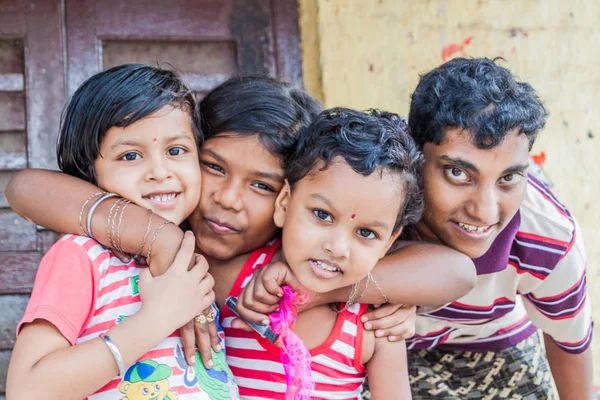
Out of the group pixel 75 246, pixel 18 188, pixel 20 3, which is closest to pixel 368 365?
pixel 75 246

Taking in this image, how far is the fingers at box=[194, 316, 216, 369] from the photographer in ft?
6.30

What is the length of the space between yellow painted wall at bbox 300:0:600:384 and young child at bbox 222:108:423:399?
1.32 m

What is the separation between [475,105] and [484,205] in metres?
0.32

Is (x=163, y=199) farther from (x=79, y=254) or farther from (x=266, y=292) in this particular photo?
(x=266, y=292)

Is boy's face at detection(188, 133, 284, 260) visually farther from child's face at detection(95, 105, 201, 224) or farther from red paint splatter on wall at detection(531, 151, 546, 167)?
red paint splatter on wall at detection(531, 151, 546, 167)

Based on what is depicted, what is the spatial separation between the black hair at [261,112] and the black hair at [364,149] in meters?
0.07

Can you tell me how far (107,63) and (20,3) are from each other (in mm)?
443

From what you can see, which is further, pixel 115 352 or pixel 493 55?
pixel 493 55

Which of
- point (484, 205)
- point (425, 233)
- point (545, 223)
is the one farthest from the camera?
point (545, 223)

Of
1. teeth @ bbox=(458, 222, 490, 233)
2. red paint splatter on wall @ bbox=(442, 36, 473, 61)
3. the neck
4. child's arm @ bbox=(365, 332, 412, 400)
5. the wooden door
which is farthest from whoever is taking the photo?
red paint splatter on wall @ bbox=(442, 36, 473, 61)

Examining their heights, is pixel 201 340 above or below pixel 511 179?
below

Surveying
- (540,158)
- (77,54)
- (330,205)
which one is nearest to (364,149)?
(330,205)

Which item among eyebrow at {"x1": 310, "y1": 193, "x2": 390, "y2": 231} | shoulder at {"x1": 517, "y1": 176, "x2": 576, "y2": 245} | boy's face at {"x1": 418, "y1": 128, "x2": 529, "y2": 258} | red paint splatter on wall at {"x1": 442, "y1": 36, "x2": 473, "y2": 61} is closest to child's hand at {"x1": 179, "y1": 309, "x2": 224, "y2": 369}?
eyebrow at {"x1": 310, "y1": 193, "x2": 390, "y2": 231}

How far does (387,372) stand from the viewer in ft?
6.66
